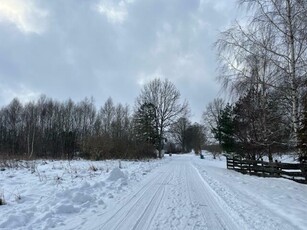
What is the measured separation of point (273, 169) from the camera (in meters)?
18.5

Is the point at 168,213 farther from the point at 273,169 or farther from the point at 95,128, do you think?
the point at 95,128

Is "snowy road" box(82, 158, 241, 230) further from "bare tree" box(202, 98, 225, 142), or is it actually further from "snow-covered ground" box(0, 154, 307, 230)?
"bare tree" box(202, 98, 225, 142)

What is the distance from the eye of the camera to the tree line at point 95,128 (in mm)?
38031

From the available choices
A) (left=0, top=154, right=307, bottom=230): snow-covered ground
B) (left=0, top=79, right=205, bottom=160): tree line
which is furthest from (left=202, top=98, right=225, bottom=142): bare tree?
(left=0, top=154, right=307, bottom=230): snow-covered ground

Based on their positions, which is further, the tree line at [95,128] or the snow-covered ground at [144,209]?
the tree line at [95,128]

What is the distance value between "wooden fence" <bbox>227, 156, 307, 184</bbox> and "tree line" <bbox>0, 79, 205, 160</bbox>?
1417cm

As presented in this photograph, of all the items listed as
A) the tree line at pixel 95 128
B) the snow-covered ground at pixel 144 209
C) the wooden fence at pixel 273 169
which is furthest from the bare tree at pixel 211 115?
the snow-covered ground at pixel 144 209

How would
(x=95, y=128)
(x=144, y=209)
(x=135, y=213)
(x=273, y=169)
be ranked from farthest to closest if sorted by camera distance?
(x=95, y=128), (x=273, y=169), (x=144, y=209), (x=135, y=213)

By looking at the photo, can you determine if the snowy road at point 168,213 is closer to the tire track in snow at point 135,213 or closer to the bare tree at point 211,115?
the tire track in snow at point 135,213

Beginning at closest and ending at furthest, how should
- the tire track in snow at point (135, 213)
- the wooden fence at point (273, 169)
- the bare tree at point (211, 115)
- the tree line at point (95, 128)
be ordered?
the tire track in snow at point (135, 213)
the wooden fence at point (273, 169)
the tree line at point (95, 128)
the bare tree at point (211, 115)

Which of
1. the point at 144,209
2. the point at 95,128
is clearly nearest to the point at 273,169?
the point at 144,209

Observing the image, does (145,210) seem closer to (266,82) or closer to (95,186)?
(95,186)

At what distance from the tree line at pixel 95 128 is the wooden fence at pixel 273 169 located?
558 inches

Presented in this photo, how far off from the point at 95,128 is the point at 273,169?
54.5 m
